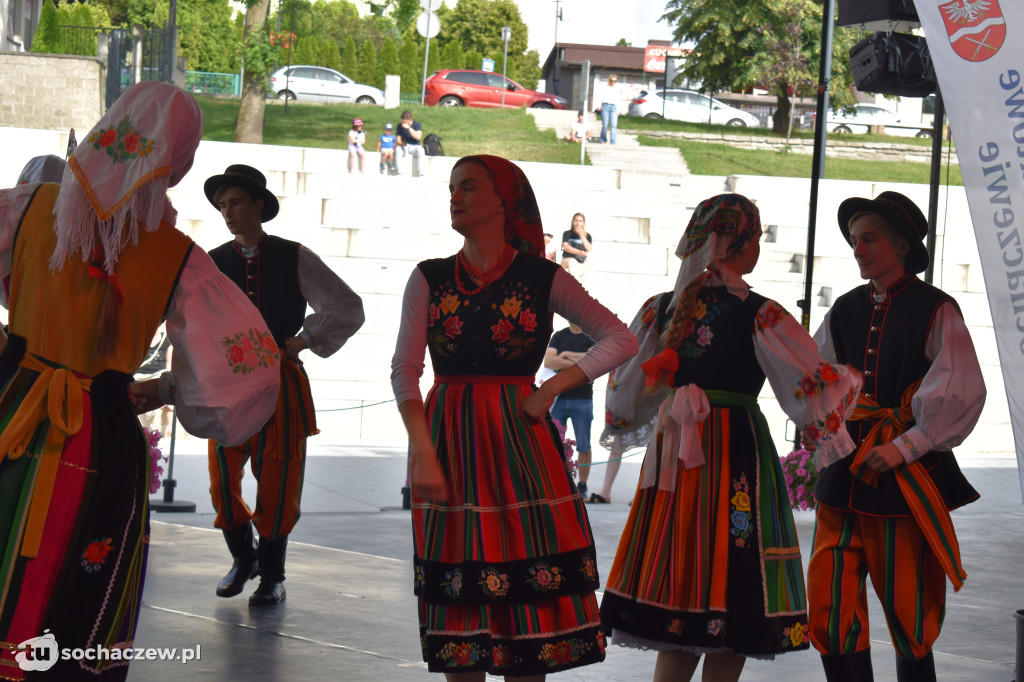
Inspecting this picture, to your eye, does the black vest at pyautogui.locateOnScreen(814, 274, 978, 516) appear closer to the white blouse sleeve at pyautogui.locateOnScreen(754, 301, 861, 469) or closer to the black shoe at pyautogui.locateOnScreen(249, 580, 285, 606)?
the white blouse sleeve at pyautogui.locateOnScreen(754, 301, 861, 469)

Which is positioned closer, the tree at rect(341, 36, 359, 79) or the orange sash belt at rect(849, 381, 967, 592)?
the orange sash belt at rect(849, 381, 967, 592)

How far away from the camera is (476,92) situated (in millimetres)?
30328

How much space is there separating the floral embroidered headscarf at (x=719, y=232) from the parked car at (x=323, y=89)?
2831 centimetres

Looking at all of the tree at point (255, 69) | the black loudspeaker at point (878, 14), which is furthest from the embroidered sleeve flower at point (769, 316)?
the tree at point (255, 69)

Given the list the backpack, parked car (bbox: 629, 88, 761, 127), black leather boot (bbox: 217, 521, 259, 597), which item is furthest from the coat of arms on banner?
parked car (bbox: 629, 88, 761, 127)

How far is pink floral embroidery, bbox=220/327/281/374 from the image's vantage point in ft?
8.69

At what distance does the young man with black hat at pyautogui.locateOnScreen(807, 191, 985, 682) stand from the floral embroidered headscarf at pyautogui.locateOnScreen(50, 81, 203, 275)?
2187mm

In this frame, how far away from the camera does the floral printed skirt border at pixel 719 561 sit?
3.42m

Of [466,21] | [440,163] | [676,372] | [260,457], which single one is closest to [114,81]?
[440,163]

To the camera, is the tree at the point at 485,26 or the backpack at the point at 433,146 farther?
the tree at the point at 485,26

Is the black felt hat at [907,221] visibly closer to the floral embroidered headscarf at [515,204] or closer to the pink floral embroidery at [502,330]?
the floral embroidered headscarf at [515,204]

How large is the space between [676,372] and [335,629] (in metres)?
1.80

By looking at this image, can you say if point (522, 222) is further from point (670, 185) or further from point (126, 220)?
point (670, 185)

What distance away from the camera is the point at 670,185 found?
2000cm
